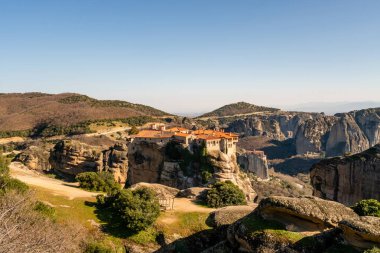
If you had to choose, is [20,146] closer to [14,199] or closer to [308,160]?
[14,199]

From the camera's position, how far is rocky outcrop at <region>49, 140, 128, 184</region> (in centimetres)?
7762

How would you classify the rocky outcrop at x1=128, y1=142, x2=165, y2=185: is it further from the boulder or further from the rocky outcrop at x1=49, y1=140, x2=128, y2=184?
the boulder

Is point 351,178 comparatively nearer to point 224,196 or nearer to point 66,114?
point 224,196

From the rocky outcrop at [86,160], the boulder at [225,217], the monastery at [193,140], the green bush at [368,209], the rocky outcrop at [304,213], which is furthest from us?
the rocky outcrop at [86,160]

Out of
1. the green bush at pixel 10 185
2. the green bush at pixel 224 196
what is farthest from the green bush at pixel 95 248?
the green bush at pixel 224 196

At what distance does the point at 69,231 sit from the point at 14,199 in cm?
546

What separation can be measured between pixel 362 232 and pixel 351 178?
3927cm

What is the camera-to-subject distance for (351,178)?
53156 mm

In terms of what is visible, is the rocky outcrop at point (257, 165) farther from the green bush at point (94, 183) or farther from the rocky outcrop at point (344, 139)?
the green bush at point (94, 183)

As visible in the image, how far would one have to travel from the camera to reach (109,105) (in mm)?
193375

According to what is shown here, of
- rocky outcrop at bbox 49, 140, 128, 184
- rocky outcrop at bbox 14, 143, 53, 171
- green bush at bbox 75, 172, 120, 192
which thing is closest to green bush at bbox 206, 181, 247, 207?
green bush at bbox 75, 172, 120, 192

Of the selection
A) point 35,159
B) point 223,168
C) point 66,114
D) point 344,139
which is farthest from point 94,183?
point 344,139

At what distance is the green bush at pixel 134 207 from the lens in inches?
1427

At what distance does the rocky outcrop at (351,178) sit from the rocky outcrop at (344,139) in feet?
485
